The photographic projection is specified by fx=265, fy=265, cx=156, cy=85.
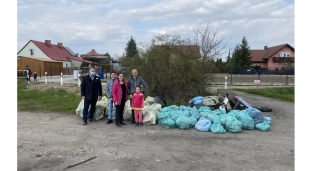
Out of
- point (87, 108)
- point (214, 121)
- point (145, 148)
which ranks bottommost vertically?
point (145, 148)

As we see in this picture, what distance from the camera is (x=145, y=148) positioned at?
18.7 ft

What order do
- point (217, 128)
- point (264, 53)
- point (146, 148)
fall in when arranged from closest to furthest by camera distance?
point (146, 148) → point (217, 128) → point (264, 53)

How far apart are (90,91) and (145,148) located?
3080 mm

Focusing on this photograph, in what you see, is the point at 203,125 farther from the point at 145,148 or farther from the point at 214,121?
the point at 145,148

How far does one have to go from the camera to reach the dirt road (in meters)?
4.70

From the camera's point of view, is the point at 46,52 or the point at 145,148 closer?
the point at 145,148

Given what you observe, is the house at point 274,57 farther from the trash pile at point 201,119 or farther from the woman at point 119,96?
the woman at point 119,96

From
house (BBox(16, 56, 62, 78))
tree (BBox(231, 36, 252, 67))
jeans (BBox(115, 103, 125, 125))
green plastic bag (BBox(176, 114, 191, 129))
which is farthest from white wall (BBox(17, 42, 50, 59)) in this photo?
green plastic bag (BBox(176, 114, 191, 129))

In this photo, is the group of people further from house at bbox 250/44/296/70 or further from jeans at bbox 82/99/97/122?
→ house at bbox 250/44/296/70

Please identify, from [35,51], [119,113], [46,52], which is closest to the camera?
[119,113]

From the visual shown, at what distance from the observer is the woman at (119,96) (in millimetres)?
7805

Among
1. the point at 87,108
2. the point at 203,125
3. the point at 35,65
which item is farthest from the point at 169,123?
the point at 35,65

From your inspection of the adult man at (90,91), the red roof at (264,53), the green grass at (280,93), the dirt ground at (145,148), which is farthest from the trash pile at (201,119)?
the red roof at (264,53)

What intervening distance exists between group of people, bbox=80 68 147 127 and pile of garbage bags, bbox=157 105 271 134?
2.53 feet
